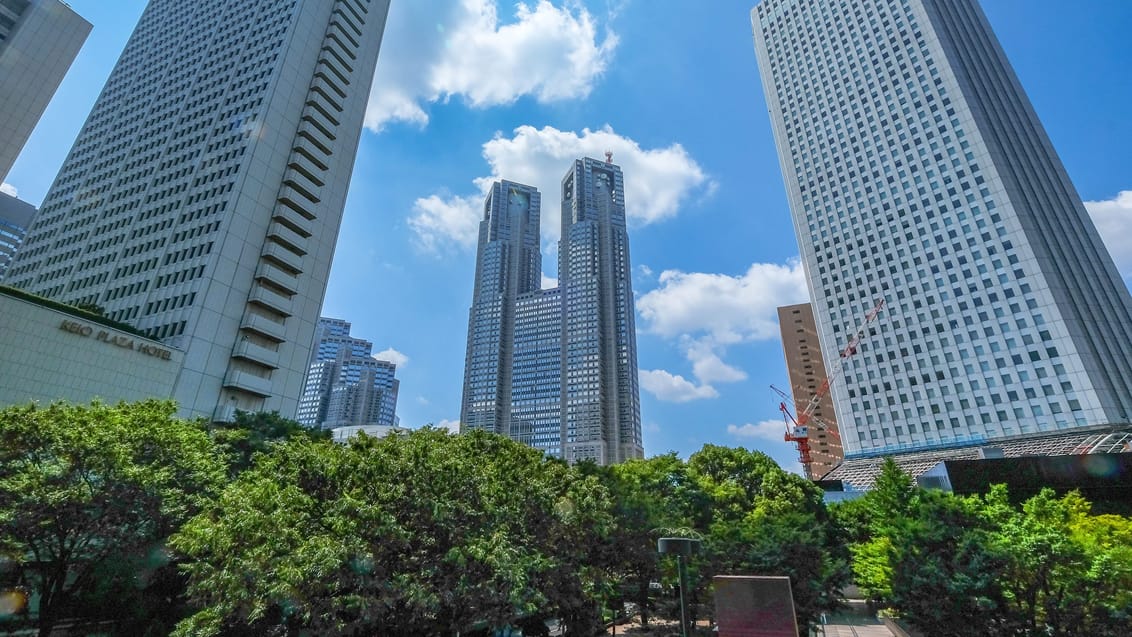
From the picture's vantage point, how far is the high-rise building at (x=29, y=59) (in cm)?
6384

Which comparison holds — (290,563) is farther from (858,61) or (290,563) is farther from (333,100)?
(858,61)

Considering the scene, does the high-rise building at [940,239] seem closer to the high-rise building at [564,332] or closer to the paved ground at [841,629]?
the paved ground at [841,629]

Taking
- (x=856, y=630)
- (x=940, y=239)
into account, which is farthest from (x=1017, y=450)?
(x=856, y=630)

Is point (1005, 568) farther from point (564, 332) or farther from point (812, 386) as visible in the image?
point (812, 386)

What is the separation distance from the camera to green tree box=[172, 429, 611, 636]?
15.8m

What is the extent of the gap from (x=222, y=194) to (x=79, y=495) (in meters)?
46.2

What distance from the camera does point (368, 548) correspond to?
16703mm

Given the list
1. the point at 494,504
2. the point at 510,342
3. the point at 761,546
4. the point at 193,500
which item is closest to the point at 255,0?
the point at 193,500

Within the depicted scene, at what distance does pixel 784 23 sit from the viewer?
107500 mm

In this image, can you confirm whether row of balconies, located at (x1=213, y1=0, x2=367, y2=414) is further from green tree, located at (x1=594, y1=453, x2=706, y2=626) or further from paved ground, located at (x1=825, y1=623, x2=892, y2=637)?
paved ground, located at (x1=825, y1=623, x2=892, y2=637)

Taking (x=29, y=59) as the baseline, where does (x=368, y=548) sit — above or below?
below

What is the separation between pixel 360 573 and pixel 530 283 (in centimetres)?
16840

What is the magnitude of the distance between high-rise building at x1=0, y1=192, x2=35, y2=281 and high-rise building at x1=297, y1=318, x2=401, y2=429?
→ 74.1 meters

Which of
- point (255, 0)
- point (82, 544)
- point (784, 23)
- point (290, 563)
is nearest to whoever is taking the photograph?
point (290, 563)
